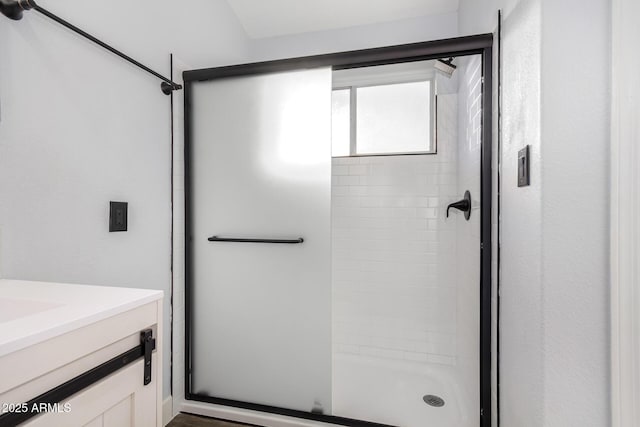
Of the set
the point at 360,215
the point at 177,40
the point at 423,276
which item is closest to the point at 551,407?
the point at 423,276

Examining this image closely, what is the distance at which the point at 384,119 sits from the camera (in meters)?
2.33

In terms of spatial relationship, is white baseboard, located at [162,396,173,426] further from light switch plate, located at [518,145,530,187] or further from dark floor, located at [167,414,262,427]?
light switch plate, located at [518,145,530,187]

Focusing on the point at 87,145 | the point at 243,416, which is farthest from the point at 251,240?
the point at 243,416

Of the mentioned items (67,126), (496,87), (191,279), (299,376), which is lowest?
(299,376)

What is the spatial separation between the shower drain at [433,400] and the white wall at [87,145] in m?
1.40

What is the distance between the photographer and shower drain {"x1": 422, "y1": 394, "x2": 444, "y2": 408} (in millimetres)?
1805

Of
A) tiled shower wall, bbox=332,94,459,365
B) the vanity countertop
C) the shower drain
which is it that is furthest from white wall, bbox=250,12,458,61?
the shower drain

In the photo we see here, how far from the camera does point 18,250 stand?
0.99 meters

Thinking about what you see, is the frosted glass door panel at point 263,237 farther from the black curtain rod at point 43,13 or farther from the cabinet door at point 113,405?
the cabinet door at point 113,405

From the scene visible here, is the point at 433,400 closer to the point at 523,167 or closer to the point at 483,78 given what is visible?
the point at 523,167

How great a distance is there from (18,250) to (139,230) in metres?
0.48

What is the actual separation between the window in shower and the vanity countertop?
1.86m

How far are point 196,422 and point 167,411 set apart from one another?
0.15 metres

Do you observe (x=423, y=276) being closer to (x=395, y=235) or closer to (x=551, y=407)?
(x=395, y=235)
